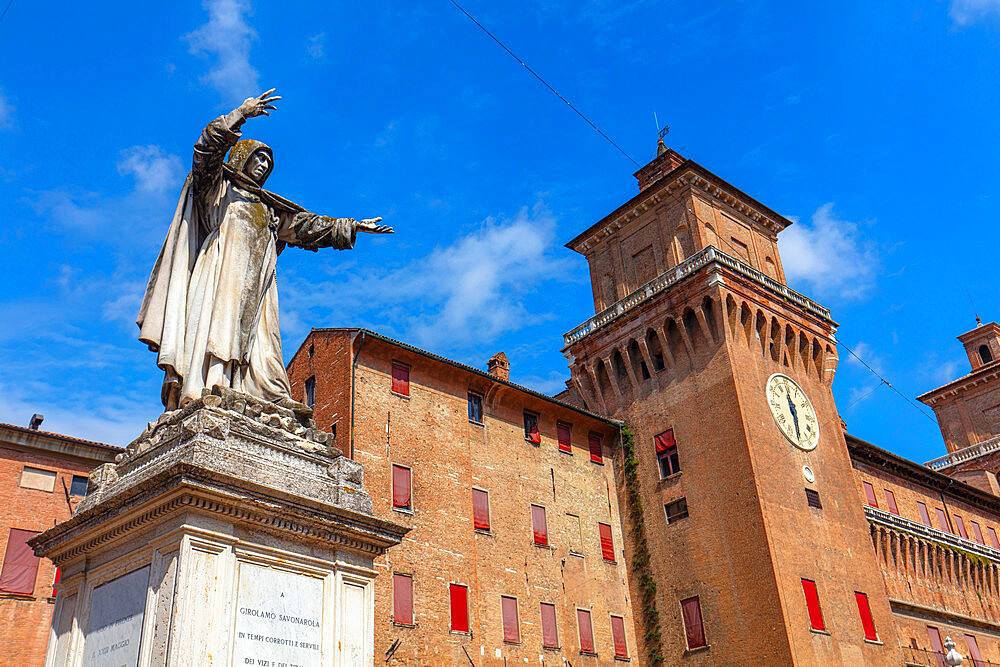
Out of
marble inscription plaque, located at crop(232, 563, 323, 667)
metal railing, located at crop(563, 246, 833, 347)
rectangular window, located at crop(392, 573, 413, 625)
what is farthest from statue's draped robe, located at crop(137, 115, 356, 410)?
metal railing, located at crop(563, 246, 833, 347)

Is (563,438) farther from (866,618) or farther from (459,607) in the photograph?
(866,618)

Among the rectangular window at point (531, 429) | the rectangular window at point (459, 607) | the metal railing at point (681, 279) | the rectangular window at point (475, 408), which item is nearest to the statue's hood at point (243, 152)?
the rectangular window at point (459, 607)

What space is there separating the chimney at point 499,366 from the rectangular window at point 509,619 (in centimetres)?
1331

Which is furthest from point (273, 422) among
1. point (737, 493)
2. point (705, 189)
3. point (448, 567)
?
point (705, 189)

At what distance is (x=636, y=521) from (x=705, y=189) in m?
14.6

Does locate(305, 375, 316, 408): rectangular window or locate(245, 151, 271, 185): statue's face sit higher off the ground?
locate(305, 375, 316, 408): rectangular window

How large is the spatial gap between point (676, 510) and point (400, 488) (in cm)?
1123

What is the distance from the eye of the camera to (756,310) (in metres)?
33.7

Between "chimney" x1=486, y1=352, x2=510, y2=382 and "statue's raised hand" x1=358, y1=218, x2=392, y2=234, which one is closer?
"statue's raised hand" x1=358, y1=218, x2=392, y2=234

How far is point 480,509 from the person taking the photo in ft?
90.0

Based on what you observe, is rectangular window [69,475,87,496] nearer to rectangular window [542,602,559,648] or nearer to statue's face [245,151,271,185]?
rectangular window [542,602,559,648]

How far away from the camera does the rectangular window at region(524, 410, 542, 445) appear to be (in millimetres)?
30734

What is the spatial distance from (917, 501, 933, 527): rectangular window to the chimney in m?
21.1

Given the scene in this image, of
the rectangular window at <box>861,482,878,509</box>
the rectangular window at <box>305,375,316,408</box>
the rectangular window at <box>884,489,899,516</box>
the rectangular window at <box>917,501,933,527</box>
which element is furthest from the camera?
the rectangular window at <box>917,501,933,527</box>
